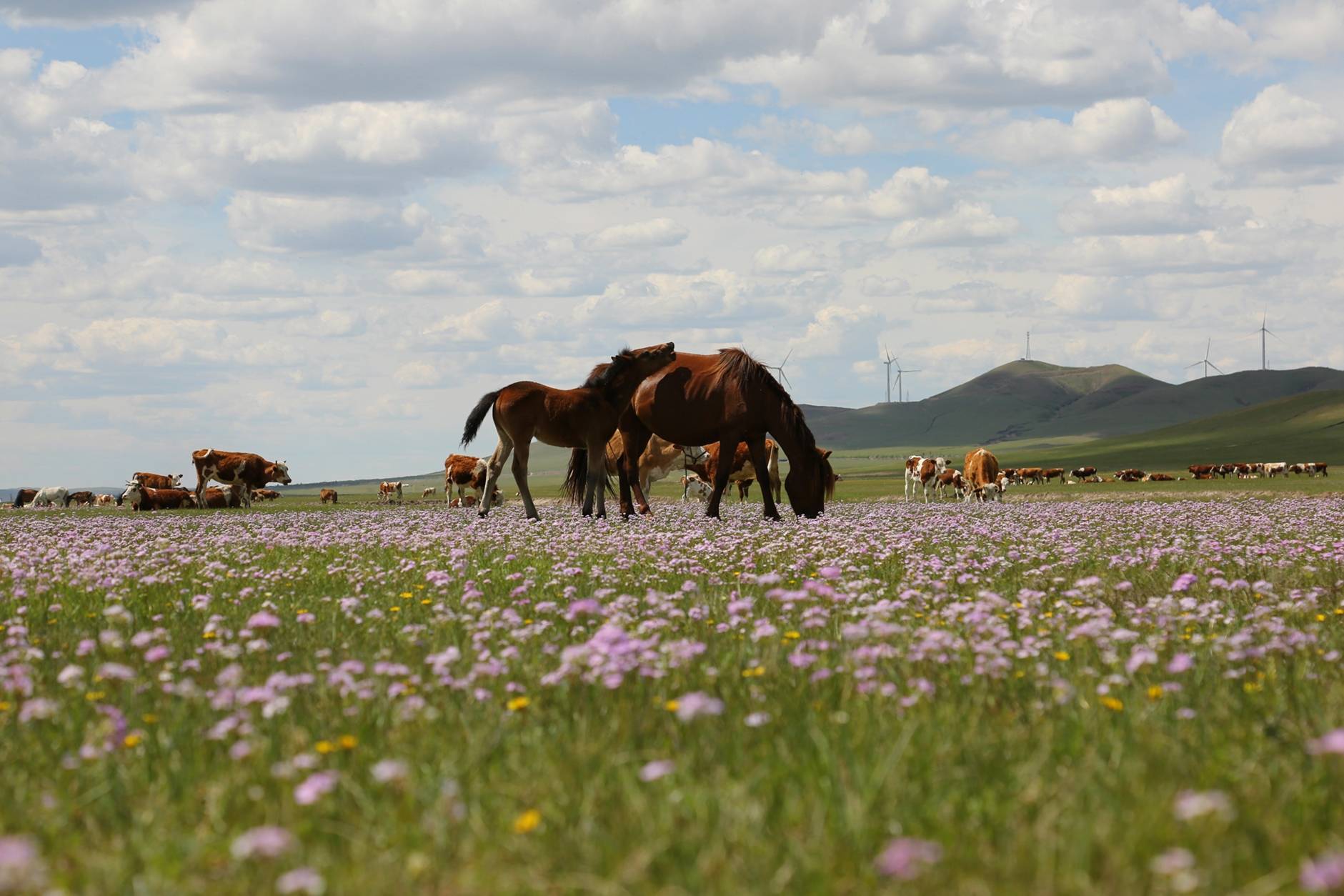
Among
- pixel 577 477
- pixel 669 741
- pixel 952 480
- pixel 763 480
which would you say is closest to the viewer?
pixel 669 741

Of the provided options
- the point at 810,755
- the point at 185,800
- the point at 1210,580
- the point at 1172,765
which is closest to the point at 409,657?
the point at 185,800

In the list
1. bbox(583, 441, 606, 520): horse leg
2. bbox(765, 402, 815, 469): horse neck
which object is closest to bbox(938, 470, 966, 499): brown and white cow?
bbox(765, 402, 815, 469): horse neck

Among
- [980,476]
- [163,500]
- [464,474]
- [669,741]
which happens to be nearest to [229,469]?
[163,500]

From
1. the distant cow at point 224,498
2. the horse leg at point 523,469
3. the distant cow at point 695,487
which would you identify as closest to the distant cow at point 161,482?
the distant cow at point 224,498

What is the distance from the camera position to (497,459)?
28.7 metres

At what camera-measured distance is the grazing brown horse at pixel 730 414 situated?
2339cm

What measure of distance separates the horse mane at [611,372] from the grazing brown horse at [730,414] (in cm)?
56

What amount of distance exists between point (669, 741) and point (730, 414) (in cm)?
1790

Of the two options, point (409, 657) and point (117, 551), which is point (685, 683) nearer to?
point (409, 657)

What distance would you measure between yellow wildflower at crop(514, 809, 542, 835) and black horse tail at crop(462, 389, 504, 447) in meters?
20.5

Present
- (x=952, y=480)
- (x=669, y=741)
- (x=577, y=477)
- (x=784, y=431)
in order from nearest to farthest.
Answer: (x=669, y=741) < (x=784, y=431) < (x=577, y=477) < (x=952, y=480)

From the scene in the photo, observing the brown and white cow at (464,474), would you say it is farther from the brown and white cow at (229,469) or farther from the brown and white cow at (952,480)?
the brown and white cow at (952,480)

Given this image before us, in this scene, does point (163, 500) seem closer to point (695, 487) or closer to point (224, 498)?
point (224, 498)

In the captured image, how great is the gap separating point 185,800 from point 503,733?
144 cm
